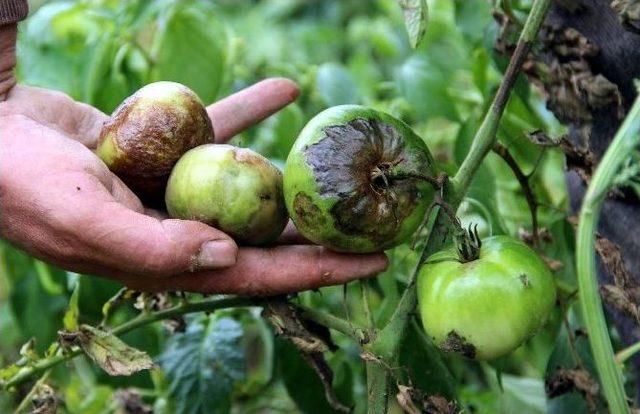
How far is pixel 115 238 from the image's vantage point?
3.67 ft

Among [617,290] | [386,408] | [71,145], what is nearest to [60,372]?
[71,145]

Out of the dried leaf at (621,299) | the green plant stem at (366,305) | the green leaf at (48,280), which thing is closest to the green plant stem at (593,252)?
the dried leaf at (621,299)

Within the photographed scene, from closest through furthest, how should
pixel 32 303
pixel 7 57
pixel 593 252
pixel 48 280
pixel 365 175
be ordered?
pixel 593 252 → pixel 365 175 → pixel 7 57 → pixel 48 280 → pixel 32 303

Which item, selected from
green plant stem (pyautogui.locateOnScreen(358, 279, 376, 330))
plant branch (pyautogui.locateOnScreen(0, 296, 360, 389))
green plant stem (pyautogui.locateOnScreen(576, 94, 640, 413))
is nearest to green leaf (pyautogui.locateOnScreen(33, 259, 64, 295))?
plant branch (pyautogui.locateOnScreen(0, 296, 360, 389))

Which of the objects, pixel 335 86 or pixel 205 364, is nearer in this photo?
pixel 205 364

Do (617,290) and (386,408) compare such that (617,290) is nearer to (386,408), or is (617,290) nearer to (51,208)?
(386,408)

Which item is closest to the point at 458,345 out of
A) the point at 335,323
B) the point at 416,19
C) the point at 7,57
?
the point at 335,323

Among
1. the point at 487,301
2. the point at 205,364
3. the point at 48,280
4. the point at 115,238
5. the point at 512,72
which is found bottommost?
the point at 48,280

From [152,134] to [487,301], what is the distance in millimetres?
517

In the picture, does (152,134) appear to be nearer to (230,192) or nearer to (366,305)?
(230,192)

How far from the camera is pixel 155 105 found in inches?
49.1

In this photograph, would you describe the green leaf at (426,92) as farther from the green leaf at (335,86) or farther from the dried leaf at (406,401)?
the dried leaf at (406,401)

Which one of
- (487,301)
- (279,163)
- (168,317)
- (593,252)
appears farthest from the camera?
(279,163)

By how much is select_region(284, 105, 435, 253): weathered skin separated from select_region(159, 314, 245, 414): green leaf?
48cm
